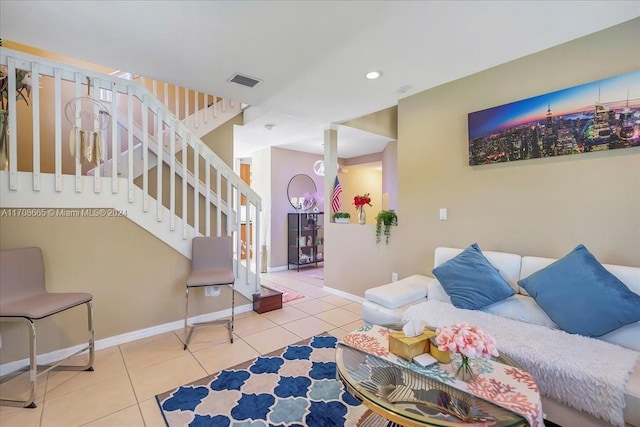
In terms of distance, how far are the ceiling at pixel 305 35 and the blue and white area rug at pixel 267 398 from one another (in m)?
2.55

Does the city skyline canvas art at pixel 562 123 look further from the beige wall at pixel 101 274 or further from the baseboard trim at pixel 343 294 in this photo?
the beige wall at pixel 101 274

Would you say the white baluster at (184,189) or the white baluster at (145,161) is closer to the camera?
the white baluster at (145,161)

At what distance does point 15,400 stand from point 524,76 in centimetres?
454

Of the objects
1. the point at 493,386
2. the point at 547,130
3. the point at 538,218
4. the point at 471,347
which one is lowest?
the point at 493,386

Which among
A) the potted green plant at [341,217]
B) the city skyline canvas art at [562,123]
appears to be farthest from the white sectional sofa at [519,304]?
the potted green plant at [341,217]

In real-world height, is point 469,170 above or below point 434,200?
above

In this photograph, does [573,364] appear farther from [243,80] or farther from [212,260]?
[243,80]

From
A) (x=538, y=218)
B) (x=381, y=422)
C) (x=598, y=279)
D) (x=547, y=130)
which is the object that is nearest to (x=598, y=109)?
(x=547, y=130)

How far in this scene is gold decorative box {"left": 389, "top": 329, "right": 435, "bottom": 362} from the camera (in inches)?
61.1

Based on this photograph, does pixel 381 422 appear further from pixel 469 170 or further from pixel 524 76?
pixel 524 76

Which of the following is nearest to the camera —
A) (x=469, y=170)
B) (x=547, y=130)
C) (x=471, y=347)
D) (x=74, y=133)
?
(x=471, y=347)

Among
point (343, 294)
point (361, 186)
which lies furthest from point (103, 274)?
point (361, 186)

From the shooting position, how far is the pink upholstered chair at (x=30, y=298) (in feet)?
6.19

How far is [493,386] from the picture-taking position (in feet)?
4.30
